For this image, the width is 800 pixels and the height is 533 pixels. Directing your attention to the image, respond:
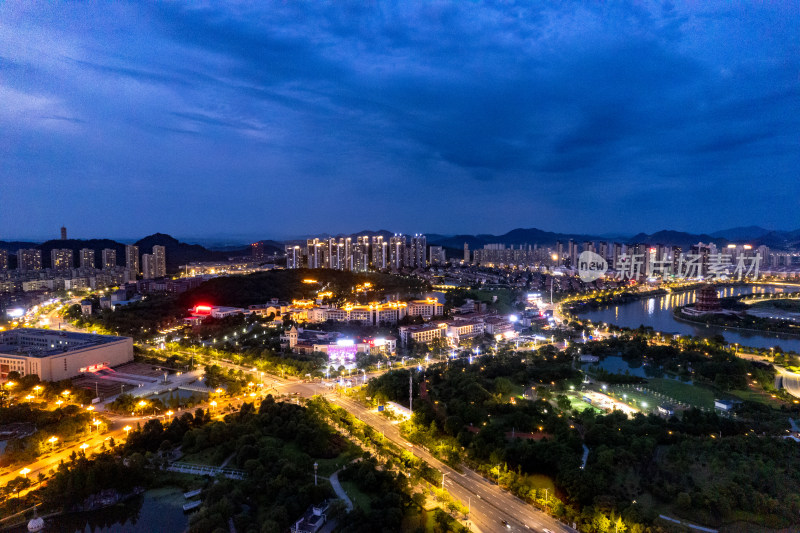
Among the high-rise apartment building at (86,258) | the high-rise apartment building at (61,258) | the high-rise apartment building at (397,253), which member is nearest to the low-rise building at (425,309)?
A: the high-rise apartment building at (397,253)

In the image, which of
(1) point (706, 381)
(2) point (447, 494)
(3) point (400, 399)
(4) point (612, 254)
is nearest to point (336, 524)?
(2) point (447, 494)

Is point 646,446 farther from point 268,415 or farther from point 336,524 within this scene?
point 268,415

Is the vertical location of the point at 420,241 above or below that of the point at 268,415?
above

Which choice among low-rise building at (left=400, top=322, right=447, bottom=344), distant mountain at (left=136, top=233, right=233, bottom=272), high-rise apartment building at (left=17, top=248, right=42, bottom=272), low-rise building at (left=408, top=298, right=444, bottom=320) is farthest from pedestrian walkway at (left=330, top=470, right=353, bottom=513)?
distant mountain at (left=136, top=233, right=233, bottom=272)

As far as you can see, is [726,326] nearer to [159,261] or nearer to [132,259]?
[159,261]

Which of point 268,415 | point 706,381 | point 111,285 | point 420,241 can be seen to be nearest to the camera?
point 268,415

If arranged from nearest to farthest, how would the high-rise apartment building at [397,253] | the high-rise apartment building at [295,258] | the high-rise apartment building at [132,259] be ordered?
the high-rise apartment building at [295,258], the high-rise apartment building at [132,259], the high-rise apartment building at [397,253]

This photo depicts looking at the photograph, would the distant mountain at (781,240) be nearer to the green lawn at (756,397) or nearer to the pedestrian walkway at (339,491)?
the green lawn at (756,397)
